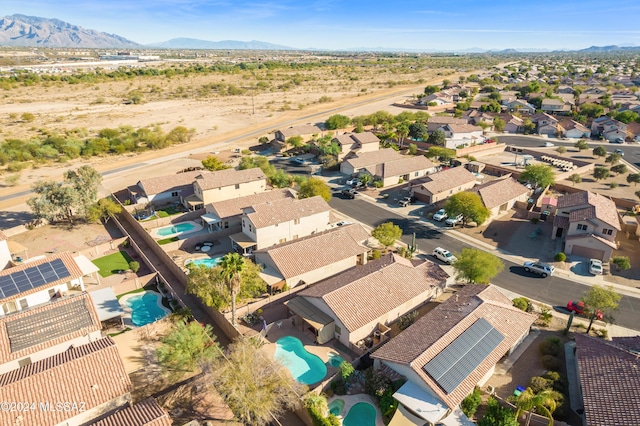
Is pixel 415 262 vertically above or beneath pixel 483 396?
above

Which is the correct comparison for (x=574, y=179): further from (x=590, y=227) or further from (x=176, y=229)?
(x=176, y=229)

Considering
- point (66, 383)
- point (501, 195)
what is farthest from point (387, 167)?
point (66, 383)

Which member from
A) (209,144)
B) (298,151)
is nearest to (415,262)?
(298,151)

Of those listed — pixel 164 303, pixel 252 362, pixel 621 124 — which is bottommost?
pixel 164 303

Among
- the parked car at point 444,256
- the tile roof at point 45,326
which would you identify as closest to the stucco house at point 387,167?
the parked car at point 444,256

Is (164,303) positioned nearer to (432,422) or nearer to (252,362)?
(252,362)

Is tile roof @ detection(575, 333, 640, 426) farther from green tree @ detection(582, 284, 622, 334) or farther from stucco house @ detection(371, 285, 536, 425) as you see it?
green tree @ detection(582, 284, 622, 334)

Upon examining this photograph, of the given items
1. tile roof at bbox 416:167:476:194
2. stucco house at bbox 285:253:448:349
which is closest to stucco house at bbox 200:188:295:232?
stucco house at bbox 285:253:448:349

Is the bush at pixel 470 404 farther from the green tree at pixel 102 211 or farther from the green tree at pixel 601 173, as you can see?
the green tree at pixel 601 173
